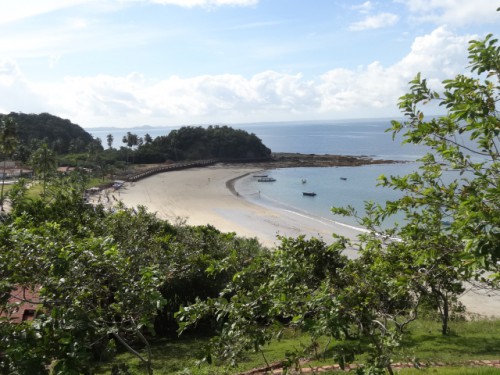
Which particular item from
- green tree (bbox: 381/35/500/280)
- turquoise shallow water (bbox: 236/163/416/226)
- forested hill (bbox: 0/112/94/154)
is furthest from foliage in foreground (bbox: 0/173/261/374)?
forested hill (bbox: 0/112/94/154)

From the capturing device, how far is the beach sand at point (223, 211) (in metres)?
41.3

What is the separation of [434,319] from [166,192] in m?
57.7

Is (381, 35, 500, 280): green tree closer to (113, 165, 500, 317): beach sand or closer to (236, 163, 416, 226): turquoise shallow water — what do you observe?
(113, 165, 500, 317): beach sand

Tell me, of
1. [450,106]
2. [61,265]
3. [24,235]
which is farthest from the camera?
[24,235]

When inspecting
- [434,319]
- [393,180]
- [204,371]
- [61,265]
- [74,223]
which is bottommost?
[434,319]

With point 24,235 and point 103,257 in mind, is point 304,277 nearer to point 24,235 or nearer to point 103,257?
point 103,257

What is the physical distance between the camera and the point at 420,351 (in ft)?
38.8

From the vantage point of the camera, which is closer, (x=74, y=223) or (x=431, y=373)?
(x=431, y=373)

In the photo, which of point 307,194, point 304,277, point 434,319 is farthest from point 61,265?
point 307,194

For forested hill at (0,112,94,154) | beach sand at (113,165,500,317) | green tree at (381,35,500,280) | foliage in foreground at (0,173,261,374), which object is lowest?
beach sand at (113,165,500,317)

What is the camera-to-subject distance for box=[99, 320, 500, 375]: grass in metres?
10.3

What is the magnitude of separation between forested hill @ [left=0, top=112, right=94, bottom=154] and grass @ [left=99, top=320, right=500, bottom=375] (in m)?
110

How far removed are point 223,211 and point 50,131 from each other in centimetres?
9947

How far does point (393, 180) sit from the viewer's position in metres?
5.16
